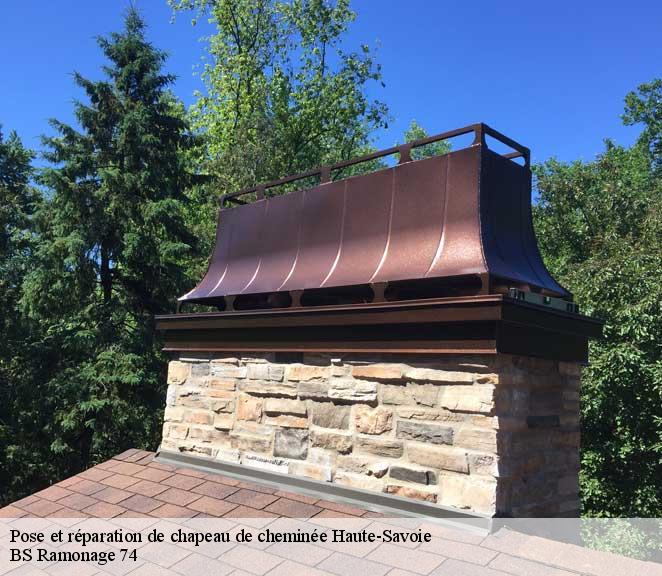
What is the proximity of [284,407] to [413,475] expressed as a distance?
3.40 ft

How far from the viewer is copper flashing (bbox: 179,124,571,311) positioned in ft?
10.5

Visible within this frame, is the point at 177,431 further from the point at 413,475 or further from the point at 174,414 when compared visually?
the point at 413,475

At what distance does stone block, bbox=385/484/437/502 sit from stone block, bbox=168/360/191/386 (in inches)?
78.8

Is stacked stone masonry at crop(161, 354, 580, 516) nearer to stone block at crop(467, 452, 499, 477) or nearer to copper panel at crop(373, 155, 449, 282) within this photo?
stone block at crop(467, 452, 499, 477)

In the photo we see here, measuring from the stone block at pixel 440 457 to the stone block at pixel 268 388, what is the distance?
945mm

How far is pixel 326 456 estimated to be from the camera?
347cm

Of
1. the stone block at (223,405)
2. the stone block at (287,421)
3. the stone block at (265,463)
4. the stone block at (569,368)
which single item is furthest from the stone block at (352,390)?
the stone block at (569,368)

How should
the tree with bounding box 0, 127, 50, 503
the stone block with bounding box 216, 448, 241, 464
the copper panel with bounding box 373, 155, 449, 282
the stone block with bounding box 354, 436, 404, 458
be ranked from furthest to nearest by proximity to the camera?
the tree with bounding box 0, 127, 50, 503 → the stone block with bounding box 216, 448, 241, 464 → the copper panel with bounding box 373, 155, 449, 282 → the stone block with bounding box 354, 436, 404, 458

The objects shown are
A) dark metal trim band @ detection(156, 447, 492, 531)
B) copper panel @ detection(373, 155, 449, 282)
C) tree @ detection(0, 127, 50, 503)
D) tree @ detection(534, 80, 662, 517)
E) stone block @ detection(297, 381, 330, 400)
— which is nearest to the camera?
dark metal trim band @ detection(156, 447, 492, 531)

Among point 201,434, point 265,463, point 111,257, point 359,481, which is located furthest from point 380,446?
point 111,257

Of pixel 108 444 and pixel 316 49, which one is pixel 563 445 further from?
pixel 316 49

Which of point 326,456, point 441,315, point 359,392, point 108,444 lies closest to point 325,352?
point 359,392

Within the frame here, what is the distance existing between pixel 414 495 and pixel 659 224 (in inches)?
434

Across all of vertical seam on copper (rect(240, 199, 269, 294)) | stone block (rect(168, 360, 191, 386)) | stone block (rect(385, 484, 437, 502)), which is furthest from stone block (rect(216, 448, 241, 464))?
stone block (rect(385, 484, 437, 502))
